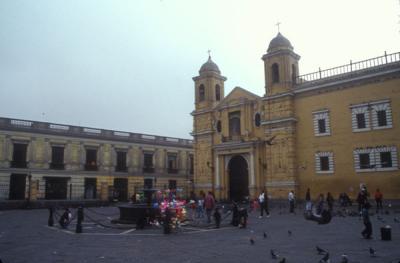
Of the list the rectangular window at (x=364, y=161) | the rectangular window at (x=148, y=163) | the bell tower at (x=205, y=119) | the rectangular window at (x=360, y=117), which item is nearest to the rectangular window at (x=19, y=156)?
the rectangular window at (x=148, y=163)

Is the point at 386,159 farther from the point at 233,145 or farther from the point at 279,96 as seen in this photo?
the point at 233,145

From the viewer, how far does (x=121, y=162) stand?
44.9 meters

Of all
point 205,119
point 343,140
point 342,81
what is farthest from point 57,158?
point 342,81

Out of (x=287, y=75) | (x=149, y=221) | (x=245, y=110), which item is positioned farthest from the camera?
(x=245, y=110)

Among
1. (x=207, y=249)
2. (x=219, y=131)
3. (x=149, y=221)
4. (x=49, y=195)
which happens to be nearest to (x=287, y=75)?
Answer: (x=219, y=131)

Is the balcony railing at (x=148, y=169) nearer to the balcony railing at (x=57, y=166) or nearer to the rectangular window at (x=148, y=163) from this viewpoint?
the rectangular window at (x=148, y=163)

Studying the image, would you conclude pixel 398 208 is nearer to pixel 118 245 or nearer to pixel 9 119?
pixel 118 245

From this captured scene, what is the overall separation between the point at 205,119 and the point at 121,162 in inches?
507

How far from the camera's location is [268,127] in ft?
106

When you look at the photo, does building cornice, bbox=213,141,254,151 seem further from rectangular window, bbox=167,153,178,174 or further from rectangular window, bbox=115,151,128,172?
rectangular window, bbox=167,153,178,174

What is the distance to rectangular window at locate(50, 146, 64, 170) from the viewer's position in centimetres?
3947

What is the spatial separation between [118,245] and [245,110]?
970 inches

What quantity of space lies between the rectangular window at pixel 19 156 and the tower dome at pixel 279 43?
26104 mm

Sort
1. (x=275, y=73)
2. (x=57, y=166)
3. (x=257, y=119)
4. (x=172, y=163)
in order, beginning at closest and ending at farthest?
(x=275, y=73) < (x=257, y=119) < (x=57, y=166) < (x=172, y=163)
